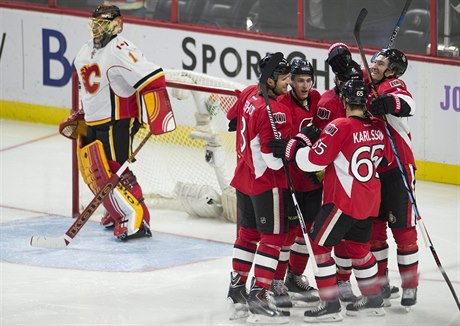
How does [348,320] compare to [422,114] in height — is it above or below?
below

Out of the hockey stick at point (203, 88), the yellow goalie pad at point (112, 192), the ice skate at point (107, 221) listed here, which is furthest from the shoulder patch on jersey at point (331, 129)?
the ice skate at point (107, 221)

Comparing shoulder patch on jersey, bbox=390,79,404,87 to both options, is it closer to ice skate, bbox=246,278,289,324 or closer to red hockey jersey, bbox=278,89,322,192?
red hockey jersey, bbox=278,89,322,192

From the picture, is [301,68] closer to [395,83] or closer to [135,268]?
[395,83]

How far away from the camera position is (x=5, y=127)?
10.3 metres

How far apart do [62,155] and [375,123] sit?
4080 mm

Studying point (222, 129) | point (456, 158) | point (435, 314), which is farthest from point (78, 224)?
point (456, 158)

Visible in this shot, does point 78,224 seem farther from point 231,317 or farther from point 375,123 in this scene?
point 375,123

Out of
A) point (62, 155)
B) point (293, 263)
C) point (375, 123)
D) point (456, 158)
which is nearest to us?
point (375, 123)

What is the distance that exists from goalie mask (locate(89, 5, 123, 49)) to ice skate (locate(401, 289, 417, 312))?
7.39 ft

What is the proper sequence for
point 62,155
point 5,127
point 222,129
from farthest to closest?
1. point 5,127
2. point 62,155
3. point 222,129

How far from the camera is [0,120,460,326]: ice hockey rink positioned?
6.02m

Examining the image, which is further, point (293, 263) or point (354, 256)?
point (293, 263)

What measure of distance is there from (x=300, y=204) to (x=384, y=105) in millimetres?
616

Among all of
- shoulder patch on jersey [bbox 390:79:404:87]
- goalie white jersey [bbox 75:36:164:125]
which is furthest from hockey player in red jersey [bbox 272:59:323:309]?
goalie white jersey [bbox 75:36:164:125]
